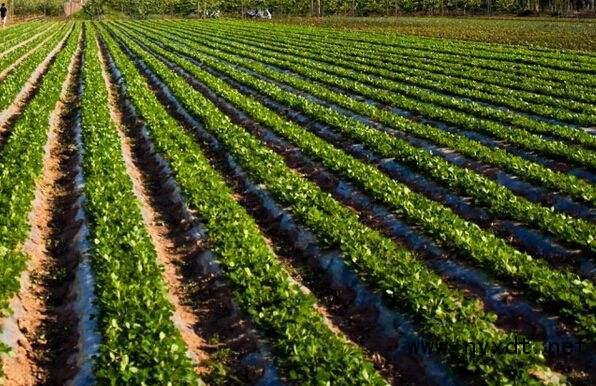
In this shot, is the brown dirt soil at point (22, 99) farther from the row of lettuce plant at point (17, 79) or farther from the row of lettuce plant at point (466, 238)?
the row of lettuce plant at point (466, 238)

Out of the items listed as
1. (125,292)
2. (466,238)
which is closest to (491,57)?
(466,238)

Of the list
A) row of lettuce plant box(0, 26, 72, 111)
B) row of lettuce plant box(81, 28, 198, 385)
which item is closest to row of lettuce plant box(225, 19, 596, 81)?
row of lettuce plant box(81, 28, 198, 385)

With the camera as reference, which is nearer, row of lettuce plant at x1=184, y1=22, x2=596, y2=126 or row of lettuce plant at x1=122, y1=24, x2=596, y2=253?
row of lettuce plant at x1=122, y1=24, x2=596, y2=253

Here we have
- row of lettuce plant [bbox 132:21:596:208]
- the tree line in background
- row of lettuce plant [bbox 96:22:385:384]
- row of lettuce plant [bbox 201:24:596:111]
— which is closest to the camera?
row of lettuce plant [bbox 96:22:385:384]

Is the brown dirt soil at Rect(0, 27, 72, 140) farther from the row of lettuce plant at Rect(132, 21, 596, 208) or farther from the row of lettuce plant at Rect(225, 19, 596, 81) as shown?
the row of lettuce plant at Rect(225, 19, 596, 81)

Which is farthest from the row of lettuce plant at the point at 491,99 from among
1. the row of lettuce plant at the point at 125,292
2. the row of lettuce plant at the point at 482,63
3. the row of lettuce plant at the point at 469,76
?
the row of lettuce plant at the point at 125,292

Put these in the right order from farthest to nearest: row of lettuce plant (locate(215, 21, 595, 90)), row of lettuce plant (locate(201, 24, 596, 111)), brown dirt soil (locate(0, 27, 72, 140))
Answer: row of lettuce plant (locate(215, 21, 595, 90))
row of lettuce plant (locate(201, 24, 596, 111))
brown dirt soil (locate(0, 27, 72, 140))

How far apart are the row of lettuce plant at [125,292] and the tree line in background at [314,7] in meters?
121

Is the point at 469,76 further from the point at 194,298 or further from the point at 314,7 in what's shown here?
the point at 314,7

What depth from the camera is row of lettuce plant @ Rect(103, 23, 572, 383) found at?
812 cm

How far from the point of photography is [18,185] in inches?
555

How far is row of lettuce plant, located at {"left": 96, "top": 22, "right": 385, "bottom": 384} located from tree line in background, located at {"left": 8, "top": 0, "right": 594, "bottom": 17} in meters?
120

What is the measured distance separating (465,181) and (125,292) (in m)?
10.2

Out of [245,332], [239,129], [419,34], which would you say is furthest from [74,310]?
[419,34]
